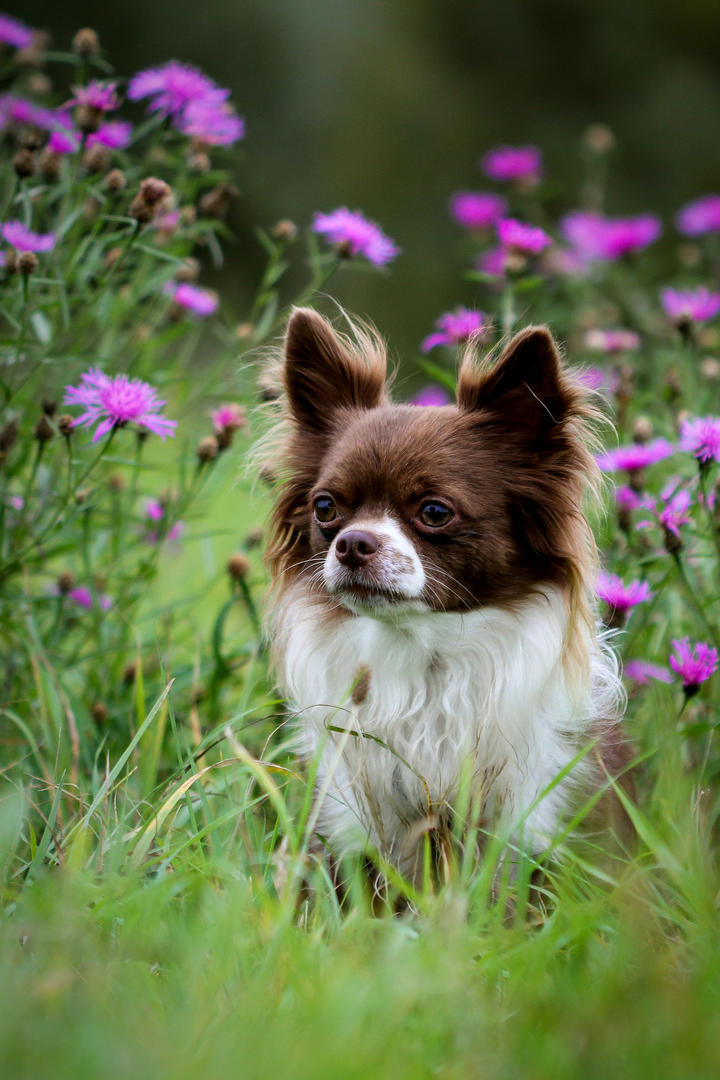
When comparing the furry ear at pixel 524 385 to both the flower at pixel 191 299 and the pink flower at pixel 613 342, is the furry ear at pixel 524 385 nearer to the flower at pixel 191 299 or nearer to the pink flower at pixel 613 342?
the flower at pixel 191 299

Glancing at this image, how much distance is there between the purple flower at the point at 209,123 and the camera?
346 cm

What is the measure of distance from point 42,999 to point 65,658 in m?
2.03

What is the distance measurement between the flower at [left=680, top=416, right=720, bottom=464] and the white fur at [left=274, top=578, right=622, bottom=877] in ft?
1.81

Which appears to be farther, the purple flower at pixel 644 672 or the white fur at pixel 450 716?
the purple flower at pixel 644 672

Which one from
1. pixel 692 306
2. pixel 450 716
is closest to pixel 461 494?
pixel 450 716

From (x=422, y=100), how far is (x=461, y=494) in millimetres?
8719

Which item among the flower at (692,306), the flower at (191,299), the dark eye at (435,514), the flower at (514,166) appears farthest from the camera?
the flower at (514,166)

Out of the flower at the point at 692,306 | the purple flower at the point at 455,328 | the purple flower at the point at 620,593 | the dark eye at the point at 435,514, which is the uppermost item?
the flower at the point at 692,306

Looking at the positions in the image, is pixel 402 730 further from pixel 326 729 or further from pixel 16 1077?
pixel 16 1077

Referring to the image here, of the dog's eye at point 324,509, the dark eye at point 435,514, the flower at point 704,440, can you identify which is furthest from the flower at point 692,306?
the dog's eye at point 324,509

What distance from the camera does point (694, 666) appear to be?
2.89m

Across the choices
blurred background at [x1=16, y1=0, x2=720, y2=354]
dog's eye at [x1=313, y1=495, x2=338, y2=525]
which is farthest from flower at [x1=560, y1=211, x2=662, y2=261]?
blurred background at [x1=16, y1=0, x2=720, y2=354]

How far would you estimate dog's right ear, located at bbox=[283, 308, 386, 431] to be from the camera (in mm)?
3088

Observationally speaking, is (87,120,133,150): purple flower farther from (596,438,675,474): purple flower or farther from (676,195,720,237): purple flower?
(676,195,720,237): purple flower
